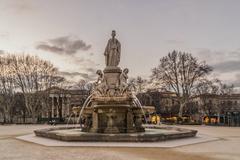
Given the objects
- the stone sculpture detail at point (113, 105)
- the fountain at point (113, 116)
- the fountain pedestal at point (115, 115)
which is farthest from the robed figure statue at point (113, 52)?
the fountain pedestal at point (115, 115)

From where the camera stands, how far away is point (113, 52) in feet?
78.5

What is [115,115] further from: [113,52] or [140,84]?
[140,84]

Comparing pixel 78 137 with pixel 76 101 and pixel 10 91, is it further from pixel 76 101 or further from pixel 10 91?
pixel 76 101

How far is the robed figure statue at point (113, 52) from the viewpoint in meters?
23.9

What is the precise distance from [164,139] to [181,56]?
3966 centimetres

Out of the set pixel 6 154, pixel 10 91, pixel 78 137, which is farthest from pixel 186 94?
pixel 6 154

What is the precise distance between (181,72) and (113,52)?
33290 mm

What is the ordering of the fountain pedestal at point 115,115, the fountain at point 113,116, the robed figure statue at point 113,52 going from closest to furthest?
the fountain at point 113,116 → the fountain pedestal at point 115,115 → the robed figure statue at point 113,52

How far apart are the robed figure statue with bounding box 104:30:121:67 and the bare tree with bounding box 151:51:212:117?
32523 millimetres

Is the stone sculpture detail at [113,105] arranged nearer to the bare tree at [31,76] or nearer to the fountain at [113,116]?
the fountain at [113,116]

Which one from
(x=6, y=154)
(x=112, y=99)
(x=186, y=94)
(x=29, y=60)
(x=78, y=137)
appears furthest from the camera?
(x=29, y=60)

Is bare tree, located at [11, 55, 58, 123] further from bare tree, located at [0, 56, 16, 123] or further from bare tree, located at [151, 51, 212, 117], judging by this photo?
bare tree, located at [151, 51, 212, 117]

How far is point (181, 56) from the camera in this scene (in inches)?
2212

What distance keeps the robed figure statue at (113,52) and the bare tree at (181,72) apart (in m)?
32.5
